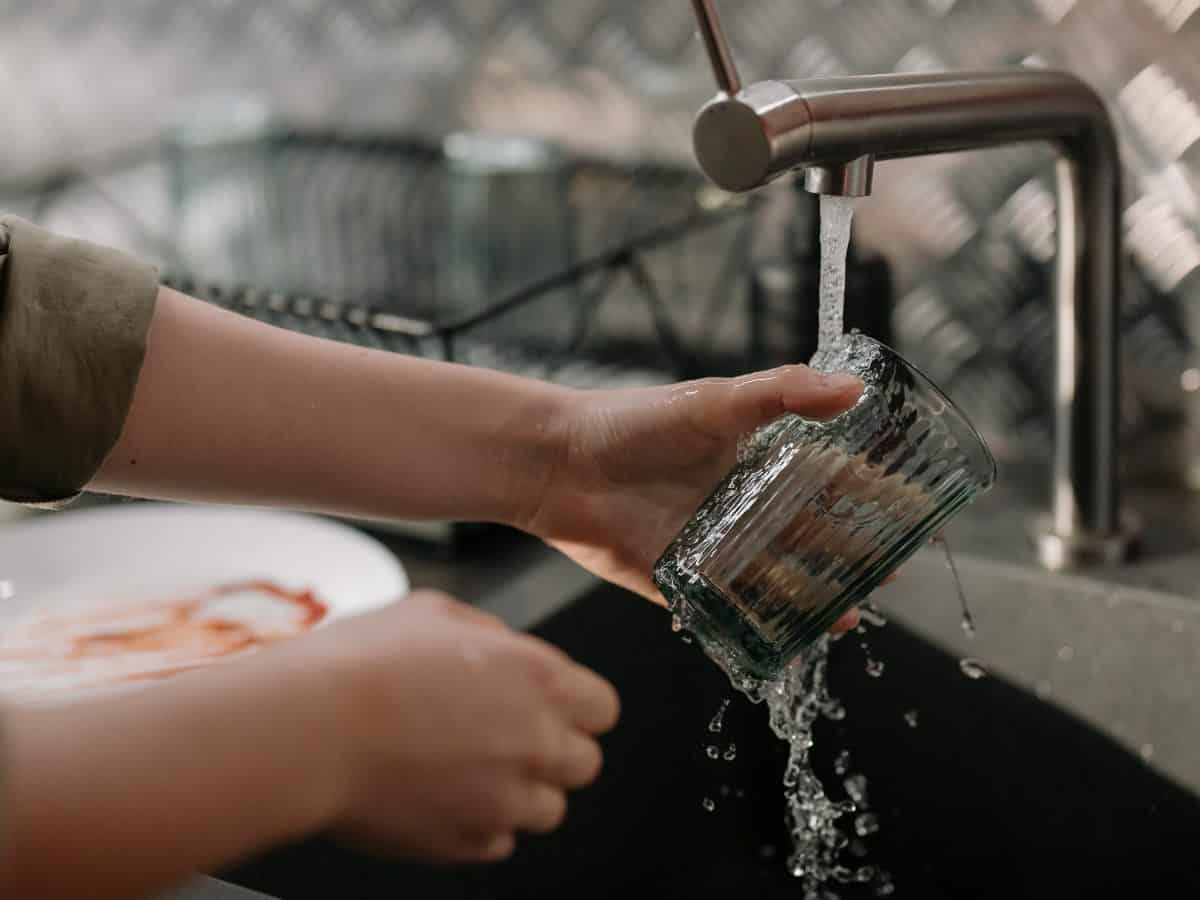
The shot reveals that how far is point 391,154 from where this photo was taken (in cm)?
175

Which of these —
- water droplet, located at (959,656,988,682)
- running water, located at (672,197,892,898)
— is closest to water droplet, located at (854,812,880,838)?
running water, located at (672,197,892,898)

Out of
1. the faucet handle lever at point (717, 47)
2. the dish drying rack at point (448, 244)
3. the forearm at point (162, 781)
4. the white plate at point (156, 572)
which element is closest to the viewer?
the forearm at point (162, 781)

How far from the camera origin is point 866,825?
3.42 ft

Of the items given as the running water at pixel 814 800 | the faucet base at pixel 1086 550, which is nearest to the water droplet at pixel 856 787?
the running water at pixel 814 800

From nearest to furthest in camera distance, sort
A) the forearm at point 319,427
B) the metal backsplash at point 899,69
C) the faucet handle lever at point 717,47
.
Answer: the faucet handle lever at point 717,47
the forearm at point 319,427
the metal backsplash at point 899,69

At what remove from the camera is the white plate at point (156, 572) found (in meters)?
1.04

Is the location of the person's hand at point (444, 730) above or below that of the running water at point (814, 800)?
above

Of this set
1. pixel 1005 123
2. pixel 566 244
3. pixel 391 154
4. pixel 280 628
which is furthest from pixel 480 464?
pixel 391 154

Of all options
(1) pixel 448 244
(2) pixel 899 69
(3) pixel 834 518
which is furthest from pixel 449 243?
(3) pixel 834 518

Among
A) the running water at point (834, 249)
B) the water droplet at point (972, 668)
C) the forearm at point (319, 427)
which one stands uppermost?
the running water at point (834, 249)

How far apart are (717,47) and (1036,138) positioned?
35cm

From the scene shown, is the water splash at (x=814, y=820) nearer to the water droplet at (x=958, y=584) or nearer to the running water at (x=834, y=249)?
the water droplet at (x=958, y=584)

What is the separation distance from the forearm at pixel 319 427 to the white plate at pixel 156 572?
7.7 inches

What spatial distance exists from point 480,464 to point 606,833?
0.34 metres
